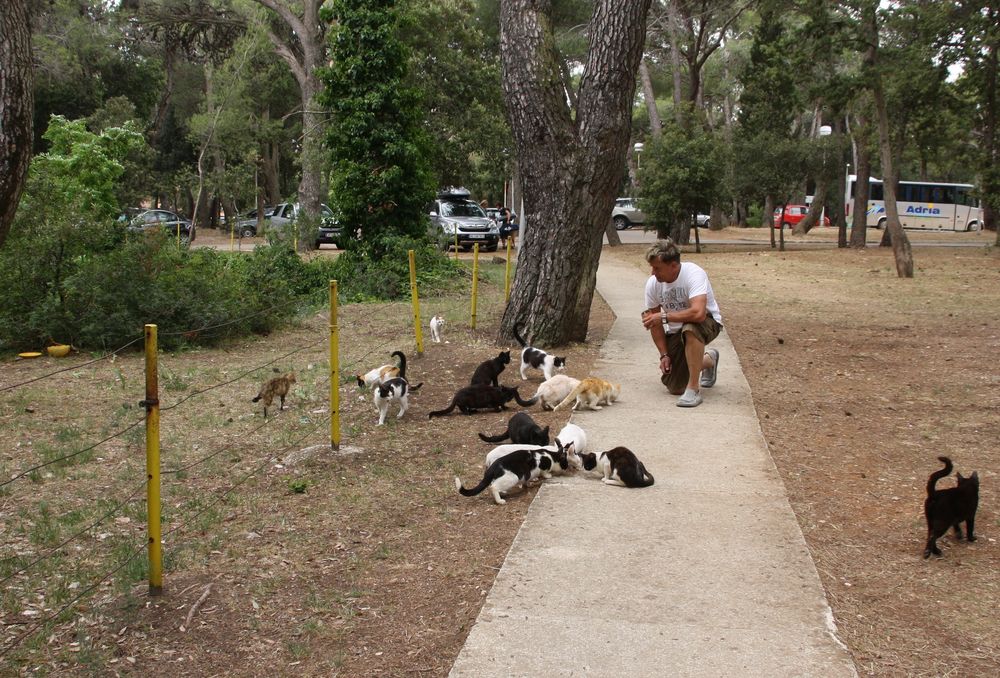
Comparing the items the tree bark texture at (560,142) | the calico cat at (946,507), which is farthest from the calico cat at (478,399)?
the calico cat at (946,507)

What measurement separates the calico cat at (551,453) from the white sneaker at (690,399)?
2215 millimetres

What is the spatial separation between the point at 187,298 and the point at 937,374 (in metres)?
8.99

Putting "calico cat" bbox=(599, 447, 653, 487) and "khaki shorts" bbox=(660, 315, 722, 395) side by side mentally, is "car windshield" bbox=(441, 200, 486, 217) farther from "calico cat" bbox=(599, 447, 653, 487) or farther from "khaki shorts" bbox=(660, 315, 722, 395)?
"calico cat" bbox=(599, 447, 653, 487)

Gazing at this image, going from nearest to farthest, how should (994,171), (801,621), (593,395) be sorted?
(801,621), (593,395), (994,171)

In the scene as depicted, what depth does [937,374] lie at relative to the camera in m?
10.3

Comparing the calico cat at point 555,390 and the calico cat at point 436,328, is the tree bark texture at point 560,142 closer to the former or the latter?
the calico cat at point 436,328

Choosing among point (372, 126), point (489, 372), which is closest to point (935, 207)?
point (372, 126)

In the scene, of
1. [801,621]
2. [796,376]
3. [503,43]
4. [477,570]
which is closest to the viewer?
[801,621]

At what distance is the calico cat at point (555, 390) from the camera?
8320mm

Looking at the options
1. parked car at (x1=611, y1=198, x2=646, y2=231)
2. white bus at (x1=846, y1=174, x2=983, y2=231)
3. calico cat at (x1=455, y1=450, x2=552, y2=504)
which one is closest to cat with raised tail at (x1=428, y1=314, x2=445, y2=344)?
calico cat at (x1=455, y1=450, x2=552, y2=504)

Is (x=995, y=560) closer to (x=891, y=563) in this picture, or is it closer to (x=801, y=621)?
(x=891, y=563)

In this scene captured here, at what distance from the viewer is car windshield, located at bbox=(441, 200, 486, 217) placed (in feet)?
105

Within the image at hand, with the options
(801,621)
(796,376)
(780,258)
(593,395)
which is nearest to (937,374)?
(796,376)

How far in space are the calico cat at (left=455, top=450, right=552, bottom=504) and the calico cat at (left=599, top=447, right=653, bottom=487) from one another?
43 centimetres
